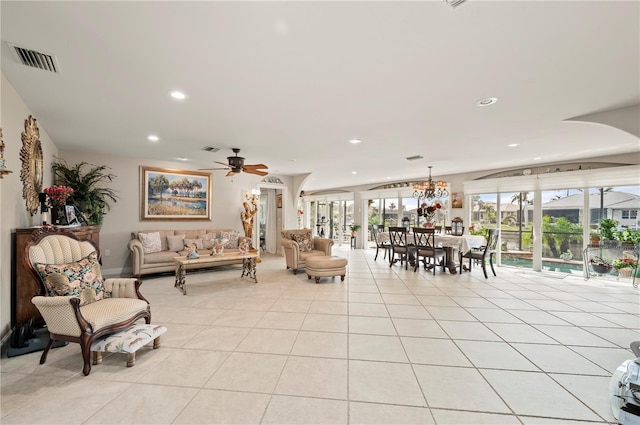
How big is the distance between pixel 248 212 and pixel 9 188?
5.00m

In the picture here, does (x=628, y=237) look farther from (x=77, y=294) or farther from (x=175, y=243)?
(x=175, y=243)

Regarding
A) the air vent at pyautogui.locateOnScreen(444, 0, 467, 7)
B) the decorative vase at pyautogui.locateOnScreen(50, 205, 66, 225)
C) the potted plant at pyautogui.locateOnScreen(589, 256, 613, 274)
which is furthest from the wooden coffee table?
the potted plant at pyautogui.locateOnScreen(589, 256, 613, 274)

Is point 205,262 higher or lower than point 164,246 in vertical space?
lower

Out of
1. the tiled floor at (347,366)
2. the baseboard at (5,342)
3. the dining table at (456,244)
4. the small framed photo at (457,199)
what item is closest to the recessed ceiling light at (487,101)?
the tiled floor at (347,366)

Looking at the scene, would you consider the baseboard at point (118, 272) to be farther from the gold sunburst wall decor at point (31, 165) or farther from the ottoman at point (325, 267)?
the ottoman at point (325, 267)

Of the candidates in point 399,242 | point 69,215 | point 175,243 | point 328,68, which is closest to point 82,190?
point 69,215

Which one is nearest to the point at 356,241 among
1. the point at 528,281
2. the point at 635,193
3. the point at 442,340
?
the point at 528,281

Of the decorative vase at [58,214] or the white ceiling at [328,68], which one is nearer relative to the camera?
the white ceiling at [328,68]

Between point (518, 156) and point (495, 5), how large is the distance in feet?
16.7

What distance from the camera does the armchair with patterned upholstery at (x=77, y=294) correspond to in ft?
7.24

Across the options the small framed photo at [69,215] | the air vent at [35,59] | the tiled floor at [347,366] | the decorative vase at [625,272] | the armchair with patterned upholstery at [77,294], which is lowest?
the tiled floor at [347,366]

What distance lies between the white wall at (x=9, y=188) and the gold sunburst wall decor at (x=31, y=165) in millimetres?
86

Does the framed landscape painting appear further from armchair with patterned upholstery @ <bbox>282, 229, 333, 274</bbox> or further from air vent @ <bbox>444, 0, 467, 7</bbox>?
air vent @ <bbox>444, 0, 467, 7</bbox>

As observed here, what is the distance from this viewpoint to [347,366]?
2281 mm
